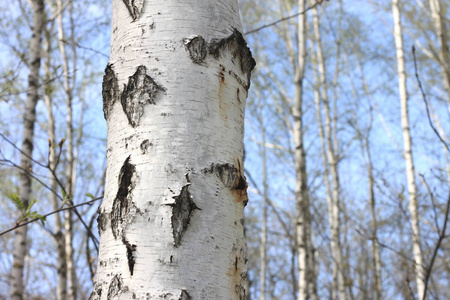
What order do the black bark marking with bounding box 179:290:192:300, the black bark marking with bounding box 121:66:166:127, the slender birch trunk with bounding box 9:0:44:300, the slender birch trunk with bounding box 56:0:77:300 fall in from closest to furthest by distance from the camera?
1. the black bark marking with bounding box 179:290:192:300
2. the black bark marking with bounding box 121:66:166:127
3. the slender birch trunk with bounding box 9:0:44:300
4. the slender birch trunk with bounding box 56:0:77:300

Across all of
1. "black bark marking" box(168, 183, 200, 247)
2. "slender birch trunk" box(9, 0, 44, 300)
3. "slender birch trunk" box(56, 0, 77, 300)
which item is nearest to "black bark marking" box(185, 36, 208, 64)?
"black bark marking" box(168, 183, 200, 247)

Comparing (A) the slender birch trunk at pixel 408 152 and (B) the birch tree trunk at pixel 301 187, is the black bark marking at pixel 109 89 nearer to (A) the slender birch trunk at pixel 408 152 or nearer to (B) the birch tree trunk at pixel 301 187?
(B) the birch tree trunk at pixel 301 187

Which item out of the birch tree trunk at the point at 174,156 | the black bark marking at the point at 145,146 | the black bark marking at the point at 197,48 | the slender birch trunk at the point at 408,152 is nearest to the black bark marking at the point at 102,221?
the birch tree trunk at the point at 174,156

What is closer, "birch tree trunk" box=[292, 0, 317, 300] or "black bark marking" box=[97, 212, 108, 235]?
"black bark marking" box=[97, 212, 108, 235]

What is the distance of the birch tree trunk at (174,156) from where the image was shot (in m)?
0.62

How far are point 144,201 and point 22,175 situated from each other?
352 cm

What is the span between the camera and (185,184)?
2.12 feet

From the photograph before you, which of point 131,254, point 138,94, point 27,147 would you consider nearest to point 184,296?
point 131,254

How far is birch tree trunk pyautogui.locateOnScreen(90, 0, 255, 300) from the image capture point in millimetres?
619

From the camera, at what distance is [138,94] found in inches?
28.0

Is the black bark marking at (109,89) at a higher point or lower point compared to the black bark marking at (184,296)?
higher

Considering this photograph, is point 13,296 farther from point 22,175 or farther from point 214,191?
point 214,191

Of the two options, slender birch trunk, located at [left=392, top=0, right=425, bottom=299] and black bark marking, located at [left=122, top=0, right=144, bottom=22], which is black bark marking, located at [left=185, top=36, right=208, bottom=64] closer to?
black bark marking, located at [left=122, top=0, right=144, bottom=22]

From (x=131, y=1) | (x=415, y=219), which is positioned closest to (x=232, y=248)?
(x=131, y=1)
